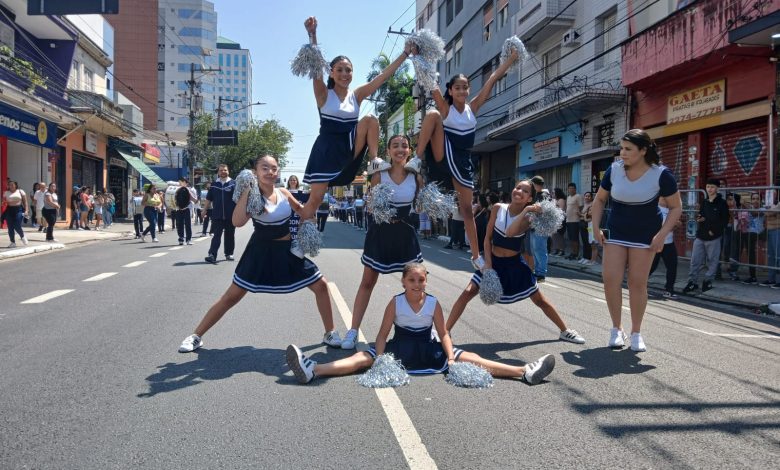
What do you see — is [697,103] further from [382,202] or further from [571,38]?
[382,202]

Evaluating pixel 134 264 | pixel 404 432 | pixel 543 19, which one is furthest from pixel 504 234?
pixel 543 19

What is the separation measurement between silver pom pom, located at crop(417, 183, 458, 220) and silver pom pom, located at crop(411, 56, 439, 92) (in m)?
0.88

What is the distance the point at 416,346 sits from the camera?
474cm

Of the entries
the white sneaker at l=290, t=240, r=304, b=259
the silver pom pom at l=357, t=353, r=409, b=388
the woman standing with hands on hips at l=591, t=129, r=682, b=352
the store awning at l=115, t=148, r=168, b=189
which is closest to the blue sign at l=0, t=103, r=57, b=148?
the store awning at l=115, t=148, r=168, b=189

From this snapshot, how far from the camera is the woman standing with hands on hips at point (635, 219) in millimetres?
5555

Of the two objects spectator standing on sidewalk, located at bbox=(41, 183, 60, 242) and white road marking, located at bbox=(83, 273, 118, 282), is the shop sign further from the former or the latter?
white road marking, located at bbox=(83, 273, 118, 282)

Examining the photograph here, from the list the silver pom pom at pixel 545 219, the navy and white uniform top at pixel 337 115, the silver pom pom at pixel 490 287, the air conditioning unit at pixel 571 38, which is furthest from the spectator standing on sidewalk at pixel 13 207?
the air conditioning unit at pixel 571 38

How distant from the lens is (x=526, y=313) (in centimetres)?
766

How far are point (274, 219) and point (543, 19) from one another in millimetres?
20461

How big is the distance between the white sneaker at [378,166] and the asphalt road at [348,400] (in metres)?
1.55

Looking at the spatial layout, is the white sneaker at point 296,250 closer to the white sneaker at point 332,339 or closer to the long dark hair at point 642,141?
the white sneaker at point 332,339

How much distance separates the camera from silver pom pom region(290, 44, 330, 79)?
533 centimetres

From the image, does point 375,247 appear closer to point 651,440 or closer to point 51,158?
point 651,440

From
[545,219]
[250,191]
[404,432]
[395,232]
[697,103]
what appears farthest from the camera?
[697,103]
